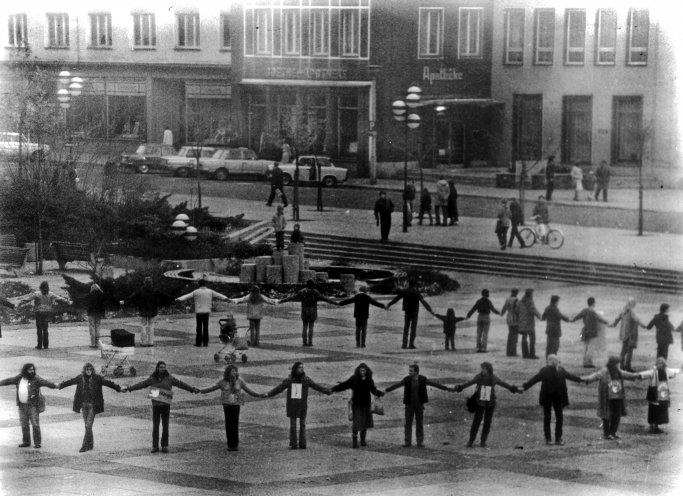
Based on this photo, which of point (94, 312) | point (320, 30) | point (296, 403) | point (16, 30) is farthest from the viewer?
point (320, 30)

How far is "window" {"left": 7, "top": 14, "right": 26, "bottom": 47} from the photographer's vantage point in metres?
35.4

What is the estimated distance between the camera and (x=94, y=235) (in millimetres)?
36344

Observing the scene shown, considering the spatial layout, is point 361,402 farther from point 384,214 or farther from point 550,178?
point 550,178

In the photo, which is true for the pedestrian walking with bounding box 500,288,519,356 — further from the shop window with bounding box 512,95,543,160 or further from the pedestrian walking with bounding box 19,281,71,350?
the shop window with bounding box 512,95,543,160

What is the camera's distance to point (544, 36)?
40.1 m

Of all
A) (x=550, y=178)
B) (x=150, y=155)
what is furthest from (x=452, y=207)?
(x=150, y=155)

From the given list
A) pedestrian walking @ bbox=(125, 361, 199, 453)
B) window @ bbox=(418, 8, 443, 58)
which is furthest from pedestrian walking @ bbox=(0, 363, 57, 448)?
window @ bbox=(418, 8, 443, 58)

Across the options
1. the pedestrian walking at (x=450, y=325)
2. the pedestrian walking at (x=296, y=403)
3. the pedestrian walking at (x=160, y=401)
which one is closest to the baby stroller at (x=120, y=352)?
the pedestrian walking at (x=160, y=401)

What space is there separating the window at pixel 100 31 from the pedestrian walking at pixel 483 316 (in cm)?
1227

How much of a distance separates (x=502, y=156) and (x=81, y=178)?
19131 mm

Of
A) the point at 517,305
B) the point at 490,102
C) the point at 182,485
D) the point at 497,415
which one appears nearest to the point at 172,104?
the point at 490,102

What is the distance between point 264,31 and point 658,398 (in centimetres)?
2944

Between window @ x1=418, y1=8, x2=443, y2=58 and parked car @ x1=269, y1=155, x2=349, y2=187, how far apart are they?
6.49 m

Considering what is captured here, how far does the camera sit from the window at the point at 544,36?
3847 centimetres
